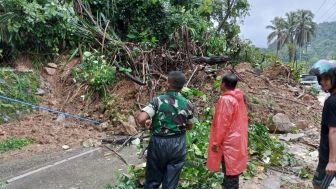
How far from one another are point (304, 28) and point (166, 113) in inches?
2344

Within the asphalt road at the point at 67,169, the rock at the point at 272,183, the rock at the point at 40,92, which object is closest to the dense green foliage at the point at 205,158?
the rock at the point at 272,183

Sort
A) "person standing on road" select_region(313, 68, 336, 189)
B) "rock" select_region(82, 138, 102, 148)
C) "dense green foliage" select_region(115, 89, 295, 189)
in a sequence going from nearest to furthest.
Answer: "person standing on road" select_region(313, 68, 336, 189)
"dense green foliage" select_region(115, 89, 295, 189)
"rock" select_region(82, 138, 102, 148)

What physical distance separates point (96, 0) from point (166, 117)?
704 cm

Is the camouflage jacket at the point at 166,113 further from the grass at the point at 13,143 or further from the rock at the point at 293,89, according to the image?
the rock at the point at 293,89

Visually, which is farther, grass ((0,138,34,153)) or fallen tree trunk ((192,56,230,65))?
fallen tree trunk ((192,56,230,65))

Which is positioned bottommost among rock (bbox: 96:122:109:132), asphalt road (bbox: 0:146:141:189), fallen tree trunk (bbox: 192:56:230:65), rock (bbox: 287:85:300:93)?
asphalt road (bbox: 0:146:141:189)

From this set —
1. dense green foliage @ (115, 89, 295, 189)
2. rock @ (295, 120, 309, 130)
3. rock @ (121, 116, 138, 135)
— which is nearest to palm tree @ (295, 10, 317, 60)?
rock @ (295, 120, 309, 130)

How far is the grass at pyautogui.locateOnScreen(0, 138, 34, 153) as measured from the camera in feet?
18.9

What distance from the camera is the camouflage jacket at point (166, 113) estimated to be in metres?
3.41

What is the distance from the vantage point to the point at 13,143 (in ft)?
19.4

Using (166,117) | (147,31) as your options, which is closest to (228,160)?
(166,117)

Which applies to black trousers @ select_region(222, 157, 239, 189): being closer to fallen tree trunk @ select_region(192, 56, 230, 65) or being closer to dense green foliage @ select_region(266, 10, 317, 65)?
fallen tree trunk @ select_region(192, 56, 230, 65)

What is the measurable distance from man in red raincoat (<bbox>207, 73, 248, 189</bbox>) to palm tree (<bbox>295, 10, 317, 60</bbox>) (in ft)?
190

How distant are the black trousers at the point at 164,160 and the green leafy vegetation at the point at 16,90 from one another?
4.27 m
